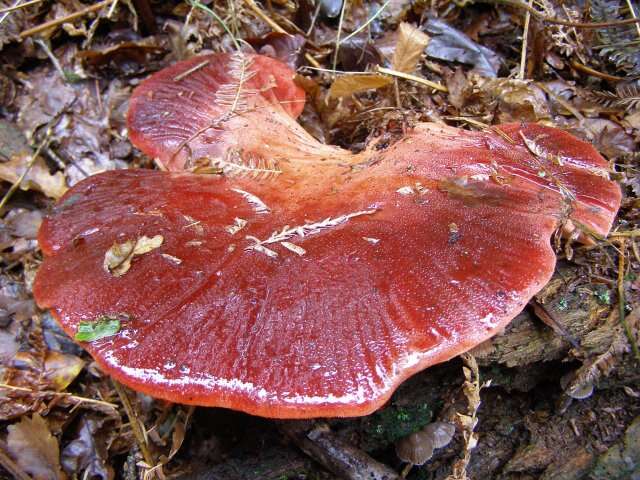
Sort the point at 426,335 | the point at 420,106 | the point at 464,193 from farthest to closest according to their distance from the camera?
1. the point at 420,106
2. the point at 464,193
3. the point at 426,335

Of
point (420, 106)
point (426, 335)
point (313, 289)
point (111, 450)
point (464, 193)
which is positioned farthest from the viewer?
point (420, 106)

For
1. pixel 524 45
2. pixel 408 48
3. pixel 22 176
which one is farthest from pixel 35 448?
pixel 524 45

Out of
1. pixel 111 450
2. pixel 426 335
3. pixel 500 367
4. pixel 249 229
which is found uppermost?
pixel 249 229

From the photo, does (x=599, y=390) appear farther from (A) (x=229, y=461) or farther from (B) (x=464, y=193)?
(A) (x=229, y=461)

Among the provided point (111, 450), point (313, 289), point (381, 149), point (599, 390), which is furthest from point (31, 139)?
point (599, 390)

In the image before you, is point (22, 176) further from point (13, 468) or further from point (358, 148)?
point (358, 148)

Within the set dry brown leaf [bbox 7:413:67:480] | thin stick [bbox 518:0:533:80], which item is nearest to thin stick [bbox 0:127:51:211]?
dry brown leaf [bbox 7:413:67:480]

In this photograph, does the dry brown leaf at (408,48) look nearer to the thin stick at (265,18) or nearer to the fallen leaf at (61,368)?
the thin stick at (265,18)
